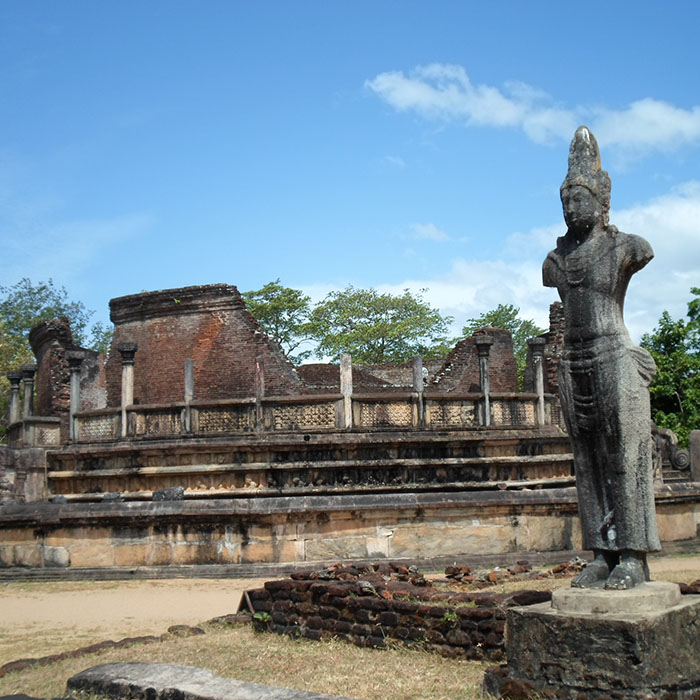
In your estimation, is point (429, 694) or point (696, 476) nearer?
point (429, 694)

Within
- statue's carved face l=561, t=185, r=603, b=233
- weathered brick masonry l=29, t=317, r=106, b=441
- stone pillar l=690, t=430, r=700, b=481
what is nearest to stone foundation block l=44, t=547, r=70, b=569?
statue's carved face l=561, t=185, r=603, b=233

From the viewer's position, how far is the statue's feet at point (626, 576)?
14.5ft

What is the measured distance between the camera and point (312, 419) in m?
13.7

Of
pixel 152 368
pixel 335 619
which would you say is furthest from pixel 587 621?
pixel 152 368

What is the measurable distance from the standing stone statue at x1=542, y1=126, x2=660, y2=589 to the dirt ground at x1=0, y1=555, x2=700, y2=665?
2890 mm

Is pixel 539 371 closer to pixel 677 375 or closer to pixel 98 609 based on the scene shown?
pixel 677 375

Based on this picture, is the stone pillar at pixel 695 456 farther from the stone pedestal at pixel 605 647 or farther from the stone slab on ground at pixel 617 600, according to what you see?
the stone slab on ground at pixel 617 600

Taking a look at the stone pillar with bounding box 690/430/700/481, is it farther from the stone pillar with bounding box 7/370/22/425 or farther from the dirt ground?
the stone pillar with bounding box 7/370/22/425

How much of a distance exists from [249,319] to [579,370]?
20988mm

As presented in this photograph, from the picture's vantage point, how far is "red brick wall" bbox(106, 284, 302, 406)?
983 inches

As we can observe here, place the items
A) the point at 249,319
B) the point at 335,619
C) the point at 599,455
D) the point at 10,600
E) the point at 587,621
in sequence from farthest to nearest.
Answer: the point at 249,319 < the point at 10,600 < the point at 335,619 < the point at 599,455 < the point at 587,621

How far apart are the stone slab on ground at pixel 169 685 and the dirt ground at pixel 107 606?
1902 mm

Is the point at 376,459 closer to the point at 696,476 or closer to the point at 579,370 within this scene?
the point at 696,476

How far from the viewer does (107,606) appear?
8.84 meters
